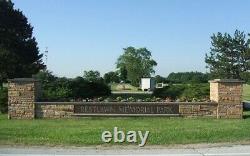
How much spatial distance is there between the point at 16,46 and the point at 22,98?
25147 mm

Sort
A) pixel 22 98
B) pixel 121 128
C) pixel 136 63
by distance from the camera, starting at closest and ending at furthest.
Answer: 1. pixel 121 128
2. pixel 22 98
3. pixel 136 63

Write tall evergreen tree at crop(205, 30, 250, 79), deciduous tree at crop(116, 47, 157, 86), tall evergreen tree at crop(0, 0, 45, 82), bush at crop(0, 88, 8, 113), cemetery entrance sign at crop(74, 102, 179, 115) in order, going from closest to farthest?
1. cemetery entrance sign at crop(74, 102, 179, 115)
2. bush at crop(0, 88, 8, 113)
3. tall evergreen tree at crop(0, 0, 45, 82)
4. tall evergreen tree at crop(205, 30, 250, 79)
5. deciduous tree at crop(116, 47, 157, 86)

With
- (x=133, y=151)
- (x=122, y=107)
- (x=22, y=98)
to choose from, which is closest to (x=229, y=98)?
(x=122, y=107)

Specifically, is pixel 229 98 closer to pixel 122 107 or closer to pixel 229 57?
pixel 122 107

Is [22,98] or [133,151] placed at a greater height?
[22,98]

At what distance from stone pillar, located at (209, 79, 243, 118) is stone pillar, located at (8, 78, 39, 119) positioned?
682 cm

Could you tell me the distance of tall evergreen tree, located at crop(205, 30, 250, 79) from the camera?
53.1 meters

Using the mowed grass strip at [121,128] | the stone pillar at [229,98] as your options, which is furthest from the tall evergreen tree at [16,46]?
the stone pillar at [229,98]

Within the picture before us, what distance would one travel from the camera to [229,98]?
16.5m

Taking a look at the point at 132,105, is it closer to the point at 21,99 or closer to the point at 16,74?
the point at 21,99

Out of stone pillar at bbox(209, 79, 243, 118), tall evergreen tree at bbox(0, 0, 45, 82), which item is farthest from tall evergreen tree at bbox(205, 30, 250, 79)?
stone pillar at bbox(209, 79, 243, 118)

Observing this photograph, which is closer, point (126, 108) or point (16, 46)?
point (126, 108)

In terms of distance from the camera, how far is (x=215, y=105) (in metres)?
16.6

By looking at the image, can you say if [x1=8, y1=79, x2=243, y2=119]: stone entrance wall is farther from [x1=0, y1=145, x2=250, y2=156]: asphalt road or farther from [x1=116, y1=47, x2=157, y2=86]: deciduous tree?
[x1=116, y1=47, x2=157, y2=86]: deciduous tree
